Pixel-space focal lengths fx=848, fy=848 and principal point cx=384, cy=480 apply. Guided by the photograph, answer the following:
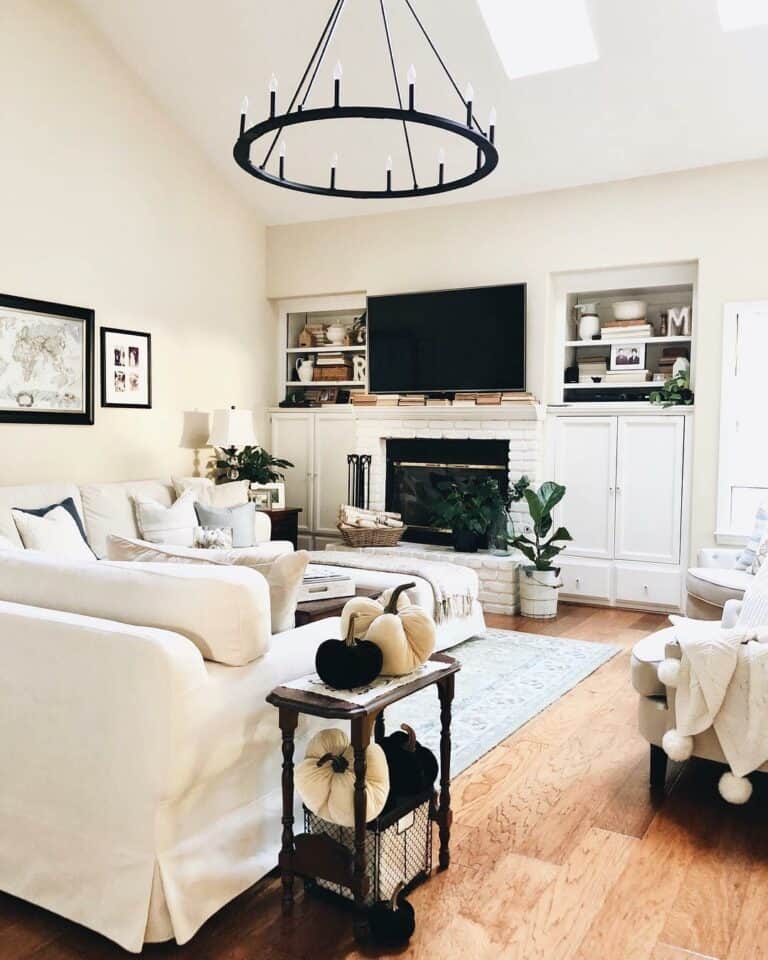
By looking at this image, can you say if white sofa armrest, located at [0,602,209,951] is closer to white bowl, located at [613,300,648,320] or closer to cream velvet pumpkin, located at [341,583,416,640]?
cream velvet pumpkin, located at [341,583,416,640]

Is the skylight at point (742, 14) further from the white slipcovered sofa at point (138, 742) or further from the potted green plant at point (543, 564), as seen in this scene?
the white slipcovered sofa at point (138, 742)

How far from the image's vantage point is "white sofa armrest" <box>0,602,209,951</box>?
194 cm

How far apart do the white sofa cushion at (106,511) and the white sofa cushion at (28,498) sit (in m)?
0.06

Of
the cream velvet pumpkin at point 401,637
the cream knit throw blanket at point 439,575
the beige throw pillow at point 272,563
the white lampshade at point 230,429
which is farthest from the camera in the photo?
the white lampshade at point 230,429

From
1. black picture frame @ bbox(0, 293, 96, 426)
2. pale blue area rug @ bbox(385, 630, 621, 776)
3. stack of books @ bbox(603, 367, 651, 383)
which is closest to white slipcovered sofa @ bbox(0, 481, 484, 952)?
pale blue area rug @ bbox(385, 630, 621, 776)

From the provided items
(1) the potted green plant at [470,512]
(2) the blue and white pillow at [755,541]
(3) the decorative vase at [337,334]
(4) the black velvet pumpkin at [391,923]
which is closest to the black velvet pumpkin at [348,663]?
(4) the black velvet pumpkin at [391,923]

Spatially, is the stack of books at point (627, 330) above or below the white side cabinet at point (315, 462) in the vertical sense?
above

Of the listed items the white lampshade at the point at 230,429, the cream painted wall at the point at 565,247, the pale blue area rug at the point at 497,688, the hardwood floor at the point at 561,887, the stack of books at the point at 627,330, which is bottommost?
the hardwood floor at the point at 561,887

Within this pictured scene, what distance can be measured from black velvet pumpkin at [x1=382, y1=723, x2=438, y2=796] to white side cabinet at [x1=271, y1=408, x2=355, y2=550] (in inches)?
184

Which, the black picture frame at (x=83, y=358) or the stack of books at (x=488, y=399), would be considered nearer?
the black picture frame at (x=83, y=358)

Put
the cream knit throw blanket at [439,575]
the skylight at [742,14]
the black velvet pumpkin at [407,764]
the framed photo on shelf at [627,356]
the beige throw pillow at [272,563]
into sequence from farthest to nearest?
the framed photo on shelf at [627,356] < the cream knit throw blanket at [439,575] < the skylight at [742,14] < the beige throw pillow at [272,563] < the black velvet pumpkin at [407,764]

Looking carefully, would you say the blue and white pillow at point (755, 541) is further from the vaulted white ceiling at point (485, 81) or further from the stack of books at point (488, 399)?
the vaulted white ceiling at point (485, 81)

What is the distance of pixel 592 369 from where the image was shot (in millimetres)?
6219

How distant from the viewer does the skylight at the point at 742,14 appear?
441cm
